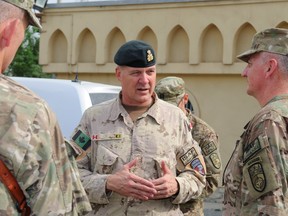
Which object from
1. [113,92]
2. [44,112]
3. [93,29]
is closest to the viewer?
[44,112]

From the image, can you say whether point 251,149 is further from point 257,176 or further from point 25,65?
point 25,65

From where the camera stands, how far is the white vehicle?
6680 mm

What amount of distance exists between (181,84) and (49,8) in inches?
411

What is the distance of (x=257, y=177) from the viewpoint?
12.0 ft

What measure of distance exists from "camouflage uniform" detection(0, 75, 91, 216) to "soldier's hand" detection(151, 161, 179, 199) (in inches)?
53.4

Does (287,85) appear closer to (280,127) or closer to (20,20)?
(280,127)

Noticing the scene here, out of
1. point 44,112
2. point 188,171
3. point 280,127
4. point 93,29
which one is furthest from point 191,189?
point 93,29

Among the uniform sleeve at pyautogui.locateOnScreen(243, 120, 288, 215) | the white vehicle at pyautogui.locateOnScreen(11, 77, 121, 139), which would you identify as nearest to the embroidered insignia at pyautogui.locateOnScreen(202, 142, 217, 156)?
the white vehicle at pyautogui.locateOnScreen(11, 77, 121, 139)

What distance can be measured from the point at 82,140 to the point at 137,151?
0.37 metres

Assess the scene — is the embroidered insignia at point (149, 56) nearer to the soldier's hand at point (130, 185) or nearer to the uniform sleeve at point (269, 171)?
the soldier's hand at point (130, 185)

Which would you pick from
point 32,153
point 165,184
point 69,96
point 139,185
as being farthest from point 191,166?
point 69,96

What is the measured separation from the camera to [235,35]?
13602mm

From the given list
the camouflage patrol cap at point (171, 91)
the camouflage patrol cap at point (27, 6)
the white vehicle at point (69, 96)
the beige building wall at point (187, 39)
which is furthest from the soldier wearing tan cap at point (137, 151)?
the beige building wall at point (187, 39)

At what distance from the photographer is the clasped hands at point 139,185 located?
13.5ft
